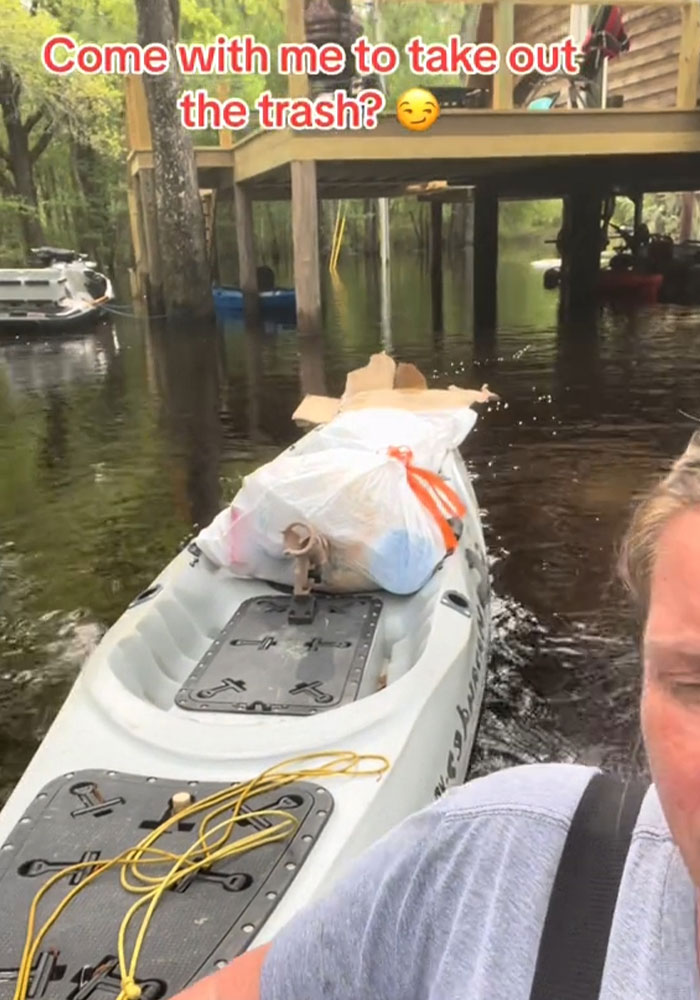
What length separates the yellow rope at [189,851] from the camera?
5.39 feet

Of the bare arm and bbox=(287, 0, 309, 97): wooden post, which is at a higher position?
bbox=(287, 0, 309, 97): wooden post

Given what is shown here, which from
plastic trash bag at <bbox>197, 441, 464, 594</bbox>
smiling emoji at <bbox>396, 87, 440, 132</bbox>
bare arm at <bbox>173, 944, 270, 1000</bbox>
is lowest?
plastic trash bag at <bbox>197, 441, 464, 594</bbox>

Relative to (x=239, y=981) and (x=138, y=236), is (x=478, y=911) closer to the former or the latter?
(x=239, y=981)

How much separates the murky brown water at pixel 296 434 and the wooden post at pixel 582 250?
2.08 m

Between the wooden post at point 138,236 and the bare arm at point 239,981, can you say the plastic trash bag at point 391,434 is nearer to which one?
the bare arm at point 239,981

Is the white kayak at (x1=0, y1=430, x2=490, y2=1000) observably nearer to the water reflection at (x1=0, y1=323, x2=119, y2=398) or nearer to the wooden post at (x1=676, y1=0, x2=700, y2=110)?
the water reflection at (x1=0, y1=323, x2=119, y2=398)

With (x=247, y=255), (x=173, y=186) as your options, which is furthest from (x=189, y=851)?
(x=247, y=255)

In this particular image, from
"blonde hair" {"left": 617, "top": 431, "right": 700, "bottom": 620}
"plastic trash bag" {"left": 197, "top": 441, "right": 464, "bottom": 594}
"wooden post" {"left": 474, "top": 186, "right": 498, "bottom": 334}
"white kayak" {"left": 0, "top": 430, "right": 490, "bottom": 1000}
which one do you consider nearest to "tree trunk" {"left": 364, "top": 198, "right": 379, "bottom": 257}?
"wooden post" {"left": 474, "top": 186, "right": 498, "bottom": 334}

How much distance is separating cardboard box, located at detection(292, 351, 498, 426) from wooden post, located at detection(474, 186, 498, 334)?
10384 millimetres

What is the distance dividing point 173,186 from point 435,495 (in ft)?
38.5

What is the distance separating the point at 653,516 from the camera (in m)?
0.83

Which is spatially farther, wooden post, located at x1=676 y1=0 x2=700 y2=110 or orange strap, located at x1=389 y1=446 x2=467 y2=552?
wooden post, located at x1=676 y1=0 x2=700 y2=110

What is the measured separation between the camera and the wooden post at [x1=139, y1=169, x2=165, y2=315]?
587 inches

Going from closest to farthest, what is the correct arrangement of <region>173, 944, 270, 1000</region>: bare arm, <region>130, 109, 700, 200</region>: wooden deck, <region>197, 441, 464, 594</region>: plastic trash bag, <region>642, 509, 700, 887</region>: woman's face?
1. <region>642, 509, 700, 887</region>: woman's face
2. <region>173, 944, 270, 1000</region>: bare arm
3. <region>197, 441, 464, 594</region>: plastic trash bag
4. <region>130, 109, 700, 200</region>: wooden deck
